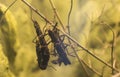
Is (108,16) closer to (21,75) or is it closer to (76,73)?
(76,73)

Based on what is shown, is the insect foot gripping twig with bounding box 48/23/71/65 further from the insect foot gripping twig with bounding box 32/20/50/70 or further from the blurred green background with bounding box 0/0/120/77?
the blurred green background with bounding box 0/0/120/77

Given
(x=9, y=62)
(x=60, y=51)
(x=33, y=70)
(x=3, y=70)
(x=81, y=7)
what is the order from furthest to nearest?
(x=81, y=7) < (x=33, y=70) < (x=9, y=62) < (x=3, y=70) < (x=60, y=51)

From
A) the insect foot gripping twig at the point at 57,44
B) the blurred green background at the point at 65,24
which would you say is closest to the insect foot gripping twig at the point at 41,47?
the insect foot gripping twig at the point at 57,44

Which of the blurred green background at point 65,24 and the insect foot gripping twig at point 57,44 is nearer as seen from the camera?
the insect foot gripping twig at point 57,44

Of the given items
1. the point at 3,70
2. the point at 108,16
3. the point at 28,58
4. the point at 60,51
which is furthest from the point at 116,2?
the point at 60,51

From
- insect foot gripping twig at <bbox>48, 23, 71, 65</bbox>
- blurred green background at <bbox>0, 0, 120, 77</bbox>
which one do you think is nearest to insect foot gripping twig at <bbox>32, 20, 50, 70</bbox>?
insect foot gripping twig at <bbox>48, 23, 71, 65</bbox>

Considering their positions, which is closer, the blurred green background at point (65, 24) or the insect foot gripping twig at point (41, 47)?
the insect foot gripping twig at point (41, 47)

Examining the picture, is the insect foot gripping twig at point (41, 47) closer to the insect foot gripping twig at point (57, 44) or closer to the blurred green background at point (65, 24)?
the insect foot gripping twig at point (57, 44)

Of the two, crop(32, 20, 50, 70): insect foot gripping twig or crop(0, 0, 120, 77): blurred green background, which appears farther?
crop(0, 0, 120, 77): blurred green background
